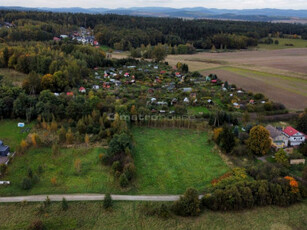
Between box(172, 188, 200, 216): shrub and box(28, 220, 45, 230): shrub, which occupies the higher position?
box(172, 188, 200, 216): shrub

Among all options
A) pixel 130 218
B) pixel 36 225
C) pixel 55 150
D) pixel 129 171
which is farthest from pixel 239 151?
pixel 36 225

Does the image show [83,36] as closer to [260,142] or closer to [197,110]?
[197,110]

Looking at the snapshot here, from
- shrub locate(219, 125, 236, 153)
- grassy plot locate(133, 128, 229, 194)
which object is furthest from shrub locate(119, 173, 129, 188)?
shrub locate(219, 125, 236, 153)

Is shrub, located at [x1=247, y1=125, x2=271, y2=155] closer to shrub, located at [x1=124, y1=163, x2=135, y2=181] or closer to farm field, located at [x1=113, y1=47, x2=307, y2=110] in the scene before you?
shrub, located at [x1=124, y1=163, x2=135, y2=181]

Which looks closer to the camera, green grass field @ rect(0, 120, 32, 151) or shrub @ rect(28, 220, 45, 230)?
shrub @ rect(28, 220, 45, 230)

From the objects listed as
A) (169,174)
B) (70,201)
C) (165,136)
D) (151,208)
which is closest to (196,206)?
(151,208)

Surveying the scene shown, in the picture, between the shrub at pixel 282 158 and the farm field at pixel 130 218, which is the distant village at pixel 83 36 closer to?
the shrub at pixel 282 158
